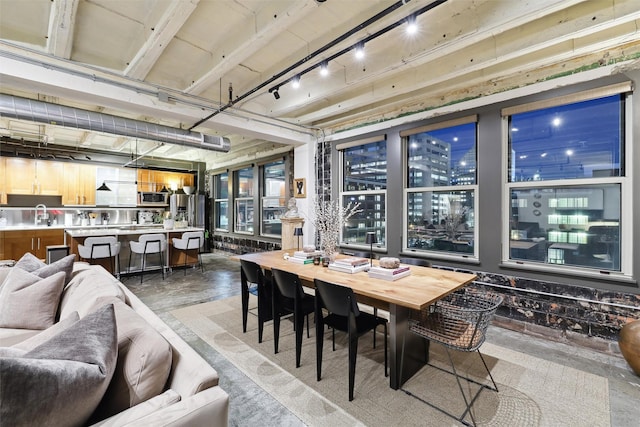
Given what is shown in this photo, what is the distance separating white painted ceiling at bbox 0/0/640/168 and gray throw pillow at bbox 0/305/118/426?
240cm

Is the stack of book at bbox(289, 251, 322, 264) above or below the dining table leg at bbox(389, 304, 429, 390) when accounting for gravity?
above

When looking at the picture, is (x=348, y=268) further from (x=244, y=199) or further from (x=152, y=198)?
(x=152, y=198)

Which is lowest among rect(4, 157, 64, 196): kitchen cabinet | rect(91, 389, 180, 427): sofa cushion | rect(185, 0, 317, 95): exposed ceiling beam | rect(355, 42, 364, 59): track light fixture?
rect(91, 389, 180, 427): sofa cushion

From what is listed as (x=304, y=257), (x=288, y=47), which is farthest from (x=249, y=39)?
(x=304, y=257)

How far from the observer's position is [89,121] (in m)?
3.87

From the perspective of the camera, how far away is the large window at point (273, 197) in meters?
6.64

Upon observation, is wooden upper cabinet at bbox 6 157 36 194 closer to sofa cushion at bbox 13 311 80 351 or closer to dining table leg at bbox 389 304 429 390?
sofa cushion at bbox 13 311 80 351

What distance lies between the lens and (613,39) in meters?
2.60

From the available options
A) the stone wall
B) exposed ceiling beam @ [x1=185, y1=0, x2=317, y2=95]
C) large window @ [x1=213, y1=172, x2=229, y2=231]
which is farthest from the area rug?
large window @ [x1=213, y1=172, x2=229, y2=231]

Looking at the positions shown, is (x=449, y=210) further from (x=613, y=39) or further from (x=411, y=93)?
(x=613, y=39)

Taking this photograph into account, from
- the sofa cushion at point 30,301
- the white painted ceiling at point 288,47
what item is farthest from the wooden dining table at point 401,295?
the white painted ceiling at point 288,47

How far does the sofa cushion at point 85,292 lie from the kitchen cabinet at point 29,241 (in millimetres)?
5409

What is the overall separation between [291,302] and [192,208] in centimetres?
693

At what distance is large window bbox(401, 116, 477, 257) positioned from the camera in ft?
12.4
